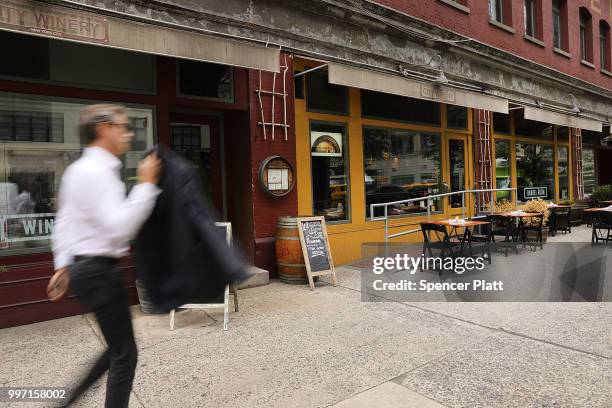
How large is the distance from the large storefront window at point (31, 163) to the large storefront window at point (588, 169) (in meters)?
17.1

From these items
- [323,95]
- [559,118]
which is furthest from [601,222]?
[323,95]

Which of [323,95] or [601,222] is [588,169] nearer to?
[601,222]

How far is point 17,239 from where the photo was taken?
5219 millimetres

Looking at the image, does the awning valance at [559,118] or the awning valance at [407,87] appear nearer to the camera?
the awning valance at [407,87]

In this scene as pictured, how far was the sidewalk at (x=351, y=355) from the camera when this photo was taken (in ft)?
10.6

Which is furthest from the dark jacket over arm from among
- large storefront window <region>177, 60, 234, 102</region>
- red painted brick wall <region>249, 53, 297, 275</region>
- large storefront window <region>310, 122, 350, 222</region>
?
large storefront window <region>310, 122, 350, 222</region>

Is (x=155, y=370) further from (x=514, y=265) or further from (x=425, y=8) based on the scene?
(x=425, y=8)

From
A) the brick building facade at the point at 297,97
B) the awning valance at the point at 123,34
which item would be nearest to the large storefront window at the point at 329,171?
the brick building facade at the point at 297,97

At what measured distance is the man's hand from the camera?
7.34 ft

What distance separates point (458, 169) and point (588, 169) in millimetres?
9269

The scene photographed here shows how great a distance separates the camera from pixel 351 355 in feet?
13.0

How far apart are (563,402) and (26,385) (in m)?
3.93

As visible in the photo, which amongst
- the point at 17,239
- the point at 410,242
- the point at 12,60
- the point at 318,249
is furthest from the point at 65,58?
the point at 410,242

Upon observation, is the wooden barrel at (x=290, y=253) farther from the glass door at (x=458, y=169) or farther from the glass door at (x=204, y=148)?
the glass door at (x=458, y=169)
